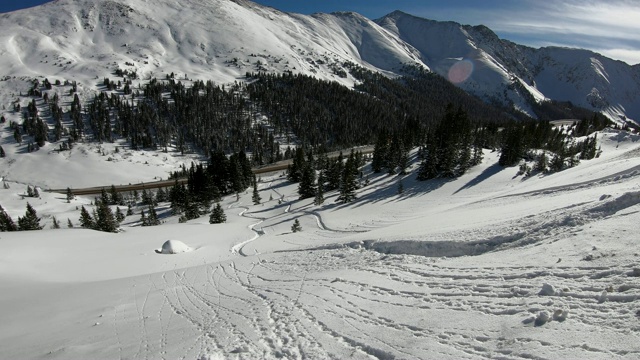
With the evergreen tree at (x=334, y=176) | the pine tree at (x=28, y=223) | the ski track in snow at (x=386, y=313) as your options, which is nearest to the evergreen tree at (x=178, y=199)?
the pine tree at (x=28, y=223)

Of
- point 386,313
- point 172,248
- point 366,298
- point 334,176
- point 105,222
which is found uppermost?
point 386,313

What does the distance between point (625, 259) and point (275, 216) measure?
151ft

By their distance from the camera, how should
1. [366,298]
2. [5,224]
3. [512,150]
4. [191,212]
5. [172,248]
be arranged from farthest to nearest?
1. [191,212]
2. [512,150]
3. [5,224]
4. [172,248]
5. [366,298]

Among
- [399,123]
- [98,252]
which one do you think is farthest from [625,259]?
[399,123]

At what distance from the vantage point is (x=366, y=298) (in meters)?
11.1

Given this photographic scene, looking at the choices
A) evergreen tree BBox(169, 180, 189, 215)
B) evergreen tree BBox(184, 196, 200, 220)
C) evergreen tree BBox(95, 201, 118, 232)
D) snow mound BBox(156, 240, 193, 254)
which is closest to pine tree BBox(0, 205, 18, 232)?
evergreen tree BBox(95, 201, 118, 232)

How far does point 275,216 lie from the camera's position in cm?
5212

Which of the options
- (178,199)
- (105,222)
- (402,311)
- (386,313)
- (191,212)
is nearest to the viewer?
(402,311)

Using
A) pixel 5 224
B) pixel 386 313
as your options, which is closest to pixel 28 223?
pixel 5 224

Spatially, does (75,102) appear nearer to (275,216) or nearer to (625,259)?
(275,216)

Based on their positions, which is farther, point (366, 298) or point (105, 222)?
point (105, 222)

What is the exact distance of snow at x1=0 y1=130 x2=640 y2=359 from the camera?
737 centimetres

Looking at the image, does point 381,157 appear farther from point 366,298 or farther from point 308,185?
point 366,298

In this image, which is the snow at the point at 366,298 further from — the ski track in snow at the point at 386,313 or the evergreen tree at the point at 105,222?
the evergreen tree at the point at 105,222
